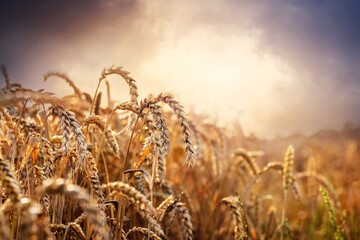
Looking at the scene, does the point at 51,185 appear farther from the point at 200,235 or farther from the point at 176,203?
the point at 200,235

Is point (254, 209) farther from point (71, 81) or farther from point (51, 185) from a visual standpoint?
point (51, 185)

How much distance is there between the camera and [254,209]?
3.34 meters

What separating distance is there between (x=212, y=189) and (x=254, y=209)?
83cm

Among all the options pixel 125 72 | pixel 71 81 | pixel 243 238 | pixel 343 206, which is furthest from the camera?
pixel 343 206

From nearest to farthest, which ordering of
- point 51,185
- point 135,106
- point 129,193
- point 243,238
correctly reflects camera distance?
point 51,185
point 129,193
point 135,106
point 243,238

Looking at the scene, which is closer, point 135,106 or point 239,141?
point 135,106

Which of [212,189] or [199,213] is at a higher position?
[212,189]

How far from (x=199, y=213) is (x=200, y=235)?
0.36 metres

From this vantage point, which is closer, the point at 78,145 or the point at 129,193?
the point at 129,193

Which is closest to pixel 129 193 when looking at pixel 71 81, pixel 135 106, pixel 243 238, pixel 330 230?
pixel 135 106

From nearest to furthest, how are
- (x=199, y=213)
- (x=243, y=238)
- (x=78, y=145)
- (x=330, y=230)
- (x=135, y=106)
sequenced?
(x=78, y=145) < (x=135, y=106) < (x=243, y=238) < (x=199, y=213) < (x=330, y=230)

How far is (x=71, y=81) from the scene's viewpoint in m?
2.62

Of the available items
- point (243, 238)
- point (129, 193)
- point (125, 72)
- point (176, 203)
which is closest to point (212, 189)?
point (243, 238)

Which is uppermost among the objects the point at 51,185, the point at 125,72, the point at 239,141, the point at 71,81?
the point at 239,141
